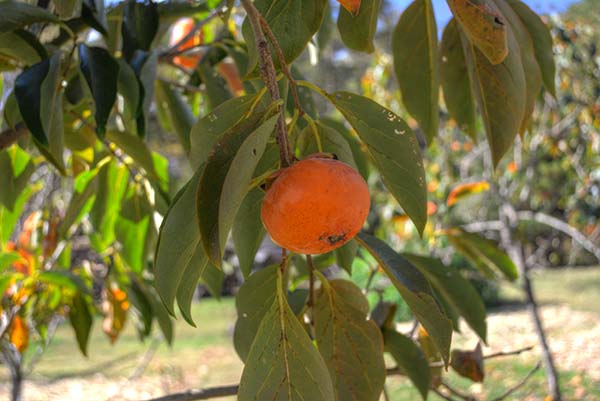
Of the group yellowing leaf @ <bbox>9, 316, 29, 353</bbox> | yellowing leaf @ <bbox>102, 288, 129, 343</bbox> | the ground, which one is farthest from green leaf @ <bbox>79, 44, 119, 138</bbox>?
the ground

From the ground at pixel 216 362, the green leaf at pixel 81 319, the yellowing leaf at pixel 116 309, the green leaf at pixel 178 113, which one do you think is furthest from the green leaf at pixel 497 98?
the ground at pixel 216 362

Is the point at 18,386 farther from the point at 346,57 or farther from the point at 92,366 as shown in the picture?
the point at 346,57

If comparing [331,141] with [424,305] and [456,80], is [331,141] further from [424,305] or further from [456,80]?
[456,80]

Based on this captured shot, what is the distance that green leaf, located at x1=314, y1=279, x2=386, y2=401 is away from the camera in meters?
0.91

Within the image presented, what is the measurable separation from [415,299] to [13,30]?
2.22 ft

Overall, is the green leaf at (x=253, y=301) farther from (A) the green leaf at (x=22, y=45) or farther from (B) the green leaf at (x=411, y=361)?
(A) the green leaf at (x=22, y=45)

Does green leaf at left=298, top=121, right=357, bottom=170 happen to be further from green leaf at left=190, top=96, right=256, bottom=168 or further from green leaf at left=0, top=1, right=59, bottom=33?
green leaf at left=0, top=1, right=59, bottom=33

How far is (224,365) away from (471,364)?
5.88 m

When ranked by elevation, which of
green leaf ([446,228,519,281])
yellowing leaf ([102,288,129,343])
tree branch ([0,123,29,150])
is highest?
tree branch ([0,123,29,150])

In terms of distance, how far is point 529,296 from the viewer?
357cm

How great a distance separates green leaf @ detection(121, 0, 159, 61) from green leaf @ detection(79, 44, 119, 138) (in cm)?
14

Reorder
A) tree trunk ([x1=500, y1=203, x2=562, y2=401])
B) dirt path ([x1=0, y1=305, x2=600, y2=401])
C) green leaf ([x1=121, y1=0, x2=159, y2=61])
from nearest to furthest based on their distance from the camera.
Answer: green leaf ([x1=121, y1=0, x2=159, y2=61]), tree trunk ([x1=500, y1=203, x2=562, y2=401]), dirt path ([x1=0, y1=305, x2=600, y2=401])

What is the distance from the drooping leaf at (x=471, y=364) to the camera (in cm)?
125

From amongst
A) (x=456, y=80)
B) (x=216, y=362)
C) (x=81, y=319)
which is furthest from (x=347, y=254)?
(x=216, y=362)
